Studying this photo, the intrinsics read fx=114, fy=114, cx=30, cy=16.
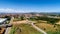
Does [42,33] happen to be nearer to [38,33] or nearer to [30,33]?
[38,33]

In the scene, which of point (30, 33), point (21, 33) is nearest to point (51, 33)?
point (30, 33)

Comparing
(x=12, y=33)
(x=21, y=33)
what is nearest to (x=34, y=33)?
(x=21, y=33)

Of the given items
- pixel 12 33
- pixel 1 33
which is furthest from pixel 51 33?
pixel 1 33

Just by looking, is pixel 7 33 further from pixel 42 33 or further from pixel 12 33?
pixel 42 33

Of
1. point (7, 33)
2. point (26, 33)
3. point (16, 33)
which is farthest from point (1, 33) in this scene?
point (26, 33)

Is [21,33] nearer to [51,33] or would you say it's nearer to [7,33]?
[7,33]

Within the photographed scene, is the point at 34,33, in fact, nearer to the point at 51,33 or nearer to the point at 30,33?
the point at 30,33
